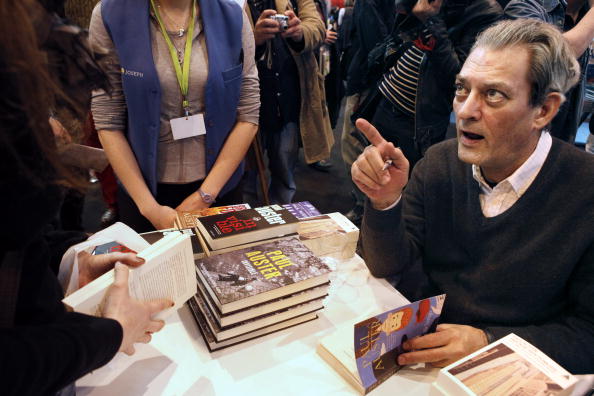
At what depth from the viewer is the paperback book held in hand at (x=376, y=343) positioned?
86cm

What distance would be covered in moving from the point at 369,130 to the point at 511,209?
458mm

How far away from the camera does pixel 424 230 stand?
1.37m

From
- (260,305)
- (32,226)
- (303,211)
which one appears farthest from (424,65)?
(32,226)

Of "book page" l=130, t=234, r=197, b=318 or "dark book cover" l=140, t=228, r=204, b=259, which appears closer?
"book page" l=130, t=234, r=197, b=318

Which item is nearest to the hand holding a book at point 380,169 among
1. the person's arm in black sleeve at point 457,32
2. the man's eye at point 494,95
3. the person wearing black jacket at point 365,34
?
the man's eye at point 494,95

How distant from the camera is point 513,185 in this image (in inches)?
46.4

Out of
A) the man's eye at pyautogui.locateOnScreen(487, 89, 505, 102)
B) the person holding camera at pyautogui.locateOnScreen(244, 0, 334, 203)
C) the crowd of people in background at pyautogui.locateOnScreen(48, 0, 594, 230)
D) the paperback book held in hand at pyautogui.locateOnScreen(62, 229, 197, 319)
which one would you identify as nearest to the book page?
the paperback book held in hand at pyautogui.locateOnScreen(62, 229, 197, 319)

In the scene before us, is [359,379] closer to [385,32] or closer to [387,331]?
[387,331]

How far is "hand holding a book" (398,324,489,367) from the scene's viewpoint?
959mm

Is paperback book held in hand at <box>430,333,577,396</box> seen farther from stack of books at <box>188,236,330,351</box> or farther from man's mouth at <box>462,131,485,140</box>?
man's mouth at <box>462,131,485,140</box>

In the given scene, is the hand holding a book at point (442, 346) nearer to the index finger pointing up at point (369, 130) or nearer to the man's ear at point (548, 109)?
the index finger pointing up at point (369, 130)

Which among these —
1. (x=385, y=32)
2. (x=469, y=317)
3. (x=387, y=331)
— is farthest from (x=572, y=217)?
(x=385, y=32)

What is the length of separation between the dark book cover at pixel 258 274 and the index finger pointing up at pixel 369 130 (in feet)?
1.16

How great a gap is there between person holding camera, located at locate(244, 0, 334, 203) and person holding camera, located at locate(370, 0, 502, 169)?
398 mm
